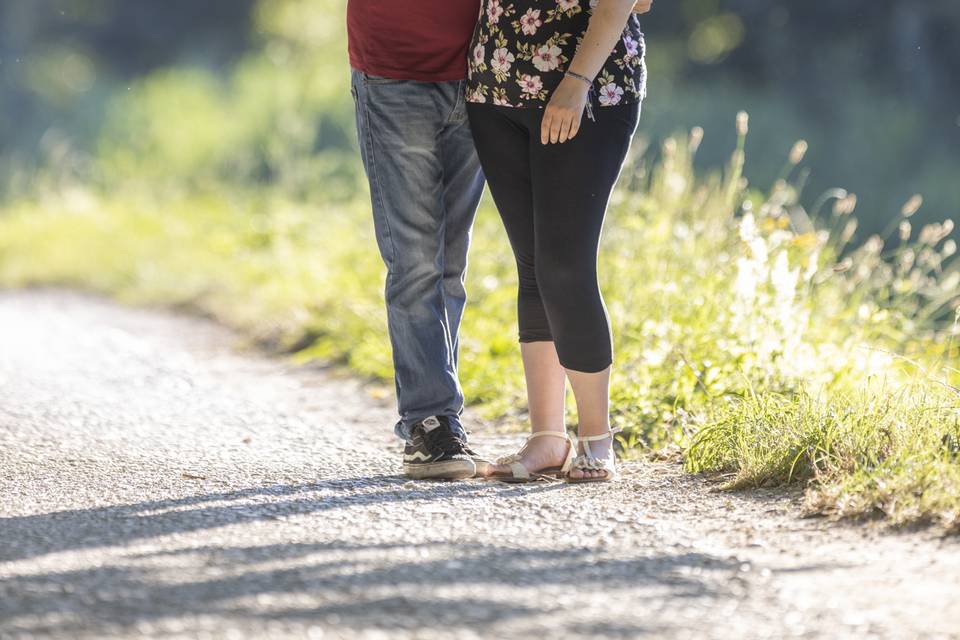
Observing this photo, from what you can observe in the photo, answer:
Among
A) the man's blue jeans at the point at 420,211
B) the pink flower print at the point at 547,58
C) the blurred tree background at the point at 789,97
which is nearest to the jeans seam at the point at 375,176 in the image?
the man's blue jeans at the point at 420,211

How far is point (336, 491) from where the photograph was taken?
3.63 metres

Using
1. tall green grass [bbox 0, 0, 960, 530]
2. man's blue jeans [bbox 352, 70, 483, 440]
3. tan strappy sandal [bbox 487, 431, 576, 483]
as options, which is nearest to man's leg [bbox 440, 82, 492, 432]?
man's blue jeans [bbox 352, 70, 483, 440]

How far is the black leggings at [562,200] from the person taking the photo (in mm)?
3494

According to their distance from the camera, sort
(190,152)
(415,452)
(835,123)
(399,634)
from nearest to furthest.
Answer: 1. (399,634)
2. (415,452)
3. (190,152)
4. (835,123)

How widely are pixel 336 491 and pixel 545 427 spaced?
2.06ft

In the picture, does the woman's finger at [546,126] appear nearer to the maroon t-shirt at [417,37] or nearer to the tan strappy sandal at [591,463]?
the maroon t-shirt at [417,37]

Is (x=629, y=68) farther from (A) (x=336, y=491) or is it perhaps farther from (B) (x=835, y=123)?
(B) (x=835, y=123)

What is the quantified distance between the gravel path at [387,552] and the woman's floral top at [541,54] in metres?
1.03

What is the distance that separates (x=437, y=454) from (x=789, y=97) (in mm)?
14429

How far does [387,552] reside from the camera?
2.95 meters

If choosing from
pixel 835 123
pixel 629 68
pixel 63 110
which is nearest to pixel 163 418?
pixel 629 68

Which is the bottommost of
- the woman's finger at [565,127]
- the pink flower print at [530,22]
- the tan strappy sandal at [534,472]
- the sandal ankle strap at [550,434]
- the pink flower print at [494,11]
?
the tan strappy sandal at [534,472]

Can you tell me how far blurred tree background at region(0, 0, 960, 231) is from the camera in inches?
537

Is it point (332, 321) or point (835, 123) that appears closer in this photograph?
point (332, 321)
